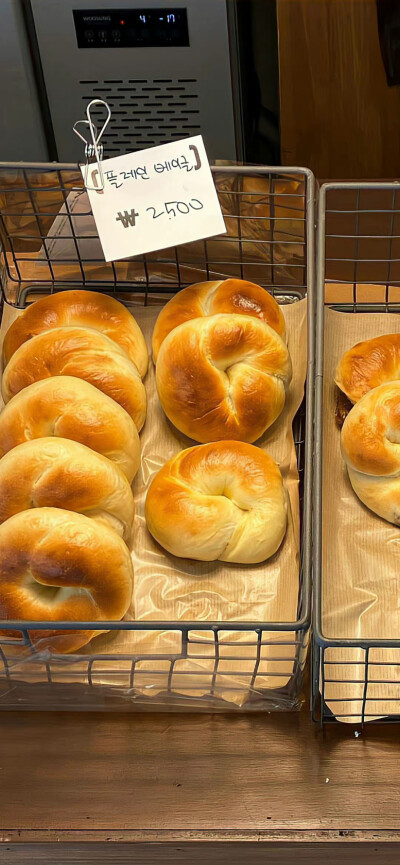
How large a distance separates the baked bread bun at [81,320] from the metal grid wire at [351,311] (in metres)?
0.30

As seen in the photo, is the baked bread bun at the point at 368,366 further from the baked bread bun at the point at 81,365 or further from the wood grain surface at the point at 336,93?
the wood grain surface at the point at 336,93

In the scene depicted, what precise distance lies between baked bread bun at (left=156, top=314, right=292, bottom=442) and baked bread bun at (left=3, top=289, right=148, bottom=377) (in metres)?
0.10

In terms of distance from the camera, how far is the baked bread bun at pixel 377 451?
1044mm

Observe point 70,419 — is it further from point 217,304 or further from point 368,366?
point 368,366

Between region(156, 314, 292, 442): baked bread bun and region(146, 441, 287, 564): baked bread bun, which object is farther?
region(156, 314, 292, 442): baked bread bun

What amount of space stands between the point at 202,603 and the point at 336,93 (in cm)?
137

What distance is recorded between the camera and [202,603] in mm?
1015

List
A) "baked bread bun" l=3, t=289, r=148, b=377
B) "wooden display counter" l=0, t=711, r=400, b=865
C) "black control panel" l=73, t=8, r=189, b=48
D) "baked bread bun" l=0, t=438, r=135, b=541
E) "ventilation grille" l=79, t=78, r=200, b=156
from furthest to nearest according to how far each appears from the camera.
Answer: "ventilation grille" l=79, t=78, r=200, b=156, "black control panel" l=73, t=8, r=189, b=48, "baked bread bun" l=3, t=289, r=148, b=377, "baked bread bun" l=0, t=438, r=135, b=541, "wooden display counter" l=0, t=711, r=400, b=865

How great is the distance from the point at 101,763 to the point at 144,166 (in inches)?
31.1

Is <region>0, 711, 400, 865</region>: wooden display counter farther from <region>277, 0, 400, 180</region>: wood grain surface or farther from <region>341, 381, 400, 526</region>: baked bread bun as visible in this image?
<region>277, 0, 400, 180</region>: wood grain surface

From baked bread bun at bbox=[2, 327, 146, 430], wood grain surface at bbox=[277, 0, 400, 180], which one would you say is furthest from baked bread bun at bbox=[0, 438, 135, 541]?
wood grain surface at bbox=[277, 0, 400, 180]

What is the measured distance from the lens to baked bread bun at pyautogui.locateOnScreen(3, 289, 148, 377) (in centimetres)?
125

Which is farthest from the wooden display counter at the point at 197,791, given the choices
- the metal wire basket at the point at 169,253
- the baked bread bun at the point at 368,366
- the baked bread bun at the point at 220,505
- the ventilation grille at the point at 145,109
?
the ventilation grille at the point at 145,109

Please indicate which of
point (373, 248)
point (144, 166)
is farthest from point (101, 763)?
point (373, 248)
